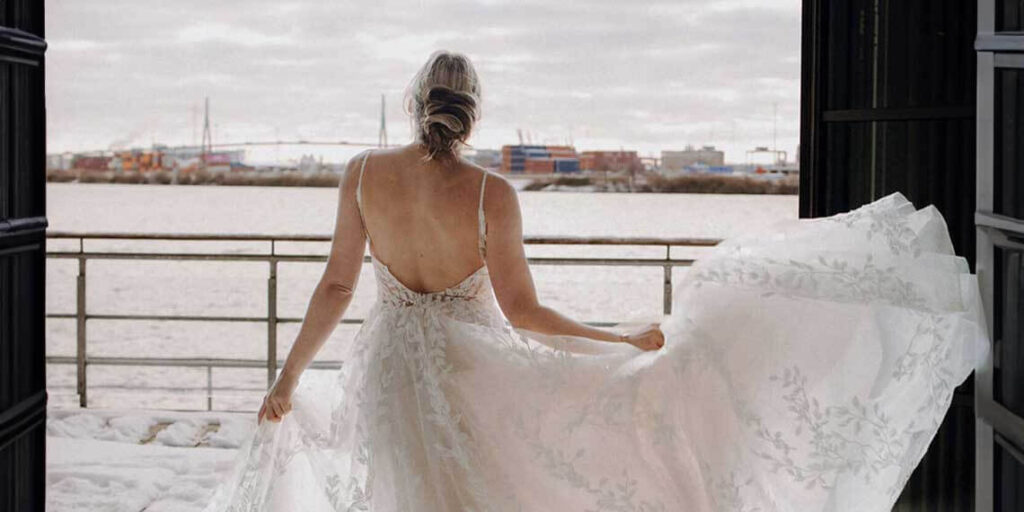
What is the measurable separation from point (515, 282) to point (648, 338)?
30cm

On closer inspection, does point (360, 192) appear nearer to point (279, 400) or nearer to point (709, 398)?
point (279, 400)

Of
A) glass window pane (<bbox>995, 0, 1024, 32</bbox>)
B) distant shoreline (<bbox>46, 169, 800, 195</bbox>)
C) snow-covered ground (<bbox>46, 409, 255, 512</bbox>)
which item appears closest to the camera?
glass window pane (<bbox>995, 0, 1024, 32</bbox>)

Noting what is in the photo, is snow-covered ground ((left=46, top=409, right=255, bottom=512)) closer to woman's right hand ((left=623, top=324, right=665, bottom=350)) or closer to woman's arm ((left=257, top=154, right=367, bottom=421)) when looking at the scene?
woman's arm ((left=257, top=154, right=367, bottom=421))

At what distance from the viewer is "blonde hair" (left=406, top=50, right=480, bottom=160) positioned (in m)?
1.91

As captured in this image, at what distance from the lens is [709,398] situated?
5.91ft

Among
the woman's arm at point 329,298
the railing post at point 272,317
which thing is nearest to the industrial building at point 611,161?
the railing post at point 272,317

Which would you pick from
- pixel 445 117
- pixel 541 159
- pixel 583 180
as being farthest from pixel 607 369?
pixel 583 180

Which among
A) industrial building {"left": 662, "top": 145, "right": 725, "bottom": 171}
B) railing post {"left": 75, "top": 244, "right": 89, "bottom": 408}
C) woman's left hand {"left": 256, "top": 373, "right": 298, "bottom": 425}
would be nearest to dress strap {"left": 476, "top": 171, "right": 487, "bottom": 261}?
woman's left hand {"left": 256, "top": 373, "right": 298, "bottom": 425}

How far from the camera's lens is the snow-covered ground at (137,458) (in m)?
3.30

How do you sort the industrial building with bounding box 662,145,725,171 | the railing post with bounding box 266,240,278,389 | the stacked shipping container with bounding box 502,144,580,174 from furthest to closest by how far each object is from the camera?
the industrial building with bounding box 662,145,725,171, the stacked shipping container with bounding box 502,144,580,174, the railing post with bounding box 266,240,278,389

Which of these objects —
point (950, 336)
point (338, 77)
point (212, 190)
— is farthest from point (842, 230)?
point (212, 190)

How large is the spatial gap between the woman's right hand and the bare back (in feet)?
1.15

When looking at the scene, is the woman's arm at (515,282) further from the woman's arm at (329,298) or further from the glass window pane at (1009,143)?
the glass window pane at (1009,143)

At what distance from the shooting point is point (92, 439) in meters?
4.07
